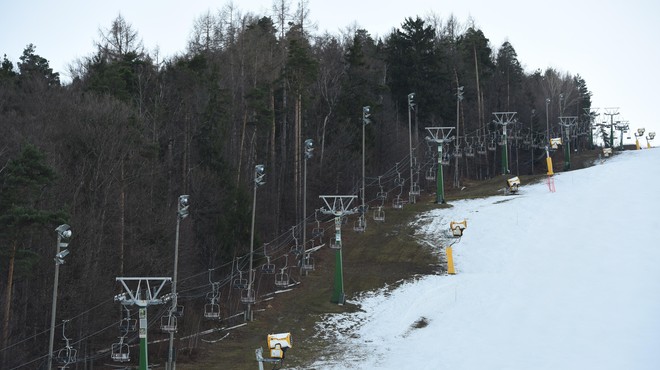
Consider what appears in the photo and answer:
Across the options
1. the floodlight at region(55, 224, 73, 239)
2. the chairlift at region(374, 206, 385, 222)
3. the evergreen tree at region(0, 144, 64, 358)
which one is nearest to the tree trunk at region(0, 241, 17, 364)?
the evergreen tree at region(0, 144, 64, 358)

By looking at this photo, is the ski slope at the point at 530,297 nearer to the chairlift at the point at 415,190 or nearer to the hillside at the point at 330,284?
the hillside at the point at 330,284

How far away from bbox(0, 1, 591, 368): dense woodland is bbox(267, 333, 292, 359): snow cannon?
33.5 ft

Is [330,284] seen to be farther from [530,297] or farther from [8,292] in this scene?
[8,292]

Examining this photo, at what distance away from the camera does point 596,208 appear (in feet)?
187

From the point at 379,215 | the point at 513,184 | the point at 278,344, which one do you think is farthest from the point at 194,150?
the point at 278,344

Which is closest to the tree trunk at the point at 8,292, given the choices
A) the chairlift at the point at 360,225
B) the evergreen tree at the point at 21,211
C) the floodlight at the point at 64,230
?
the evergreen tree at the point at 21,211

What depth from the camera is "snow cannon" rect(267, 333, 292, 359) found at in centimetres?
2859

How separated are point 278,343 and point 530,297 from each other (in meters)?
18.1

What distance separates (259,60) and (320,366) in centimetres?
3659

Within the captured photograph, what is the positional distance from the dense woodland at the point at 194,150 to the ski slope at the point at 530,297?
7.92 meters

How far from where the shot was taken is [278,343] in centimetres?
2869

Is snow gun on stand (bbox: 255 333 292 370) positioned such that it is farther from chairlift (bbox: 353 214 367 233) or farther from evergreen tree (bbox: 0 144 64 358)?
chairlift (bbox: 353 214 367 233)

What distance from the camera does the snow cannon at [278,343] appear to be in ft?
93.8

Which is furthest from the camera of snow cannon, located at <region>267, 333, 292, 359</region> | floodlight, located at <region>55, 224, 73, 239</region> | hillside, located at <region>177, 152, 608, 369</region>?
hillside, located at <region>177, 152, 608, 369</region>
